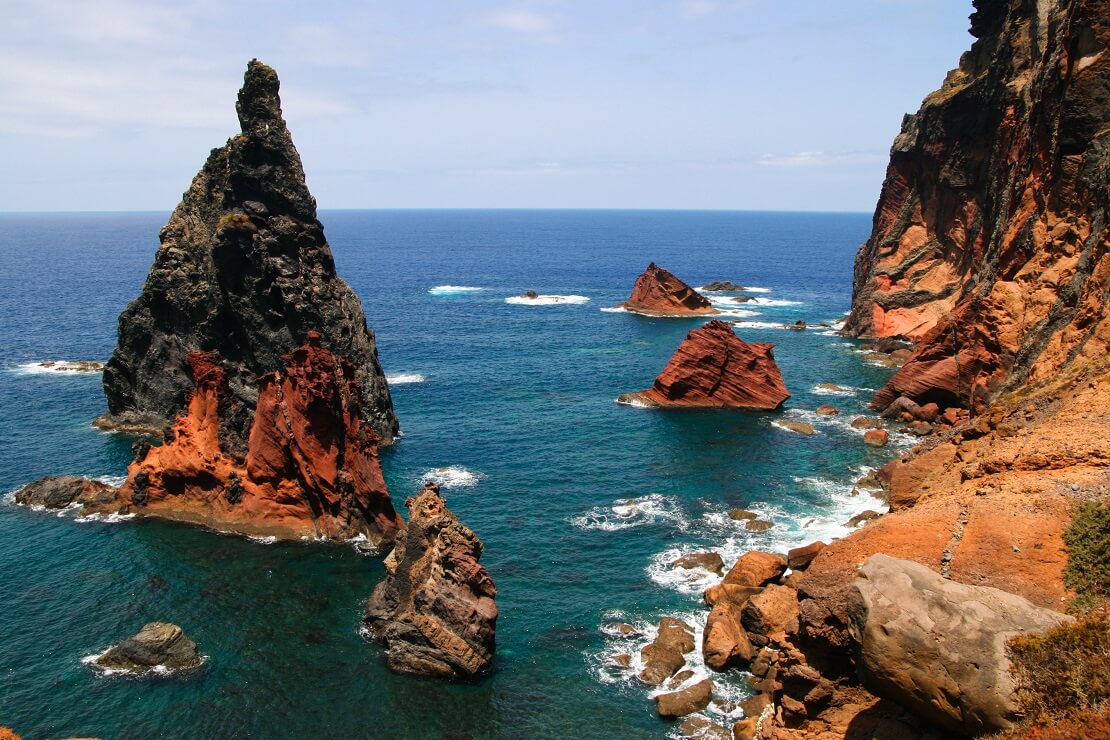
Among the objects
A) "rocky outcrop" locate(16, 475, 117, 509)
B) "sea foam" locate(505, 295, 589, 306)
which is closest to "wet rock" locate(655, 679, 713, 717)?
"rocky outcrop" locate(16, 475, 117, 509)

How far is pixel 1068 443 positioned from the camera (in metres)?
28.8

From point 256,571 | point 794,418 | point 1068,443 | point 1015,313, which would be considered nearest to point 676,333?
point 794,418

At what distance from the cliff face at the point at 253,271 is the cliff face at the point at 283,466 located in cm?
275

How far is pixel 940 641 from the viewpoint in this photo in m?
17.4

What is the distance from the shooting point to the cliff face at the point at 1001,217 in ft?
165

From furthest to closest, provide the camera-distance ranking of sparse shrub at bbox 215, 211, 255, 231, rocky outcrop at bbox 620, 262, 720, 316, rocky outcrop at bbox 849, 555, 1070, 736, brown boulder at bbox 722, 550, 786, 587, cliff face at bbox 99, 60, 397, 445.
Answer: rocky outcrop at bbox 620, 262, 720, 316 < cliff face at bbox 99, 60, 397, 445 < sparse shrub at bbox 215, 211, 255, 231 < brown boulder at bbox 722, 550, 786, 587 < rocky outcrop at bbox 849, 555, 1070, 736

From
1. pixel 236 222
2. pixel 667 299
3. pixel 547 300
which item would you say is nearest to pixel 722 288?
pixel 667 299

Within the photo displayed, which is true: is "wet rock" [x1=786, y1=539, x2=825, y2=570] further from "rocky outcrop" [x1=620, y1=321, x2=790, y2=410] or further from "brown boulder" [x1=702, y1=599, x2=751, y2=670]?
"rocky outcrop" [x1=620, y1=321, x2=790, y2=410]

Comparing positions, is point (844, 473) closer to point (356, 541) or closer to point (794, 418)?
point (794, 418)

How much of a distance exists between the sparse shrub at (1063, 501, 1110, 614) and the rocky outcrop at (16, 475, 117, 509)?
6434cm

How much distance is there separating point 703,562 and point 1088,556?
1261 inches

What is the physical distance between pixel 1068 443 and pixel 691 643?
72.9ft

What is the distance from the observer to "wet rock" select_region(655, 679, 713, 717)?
38.7 meters

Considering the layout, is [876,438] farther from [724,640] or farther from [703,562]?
[724,640]
